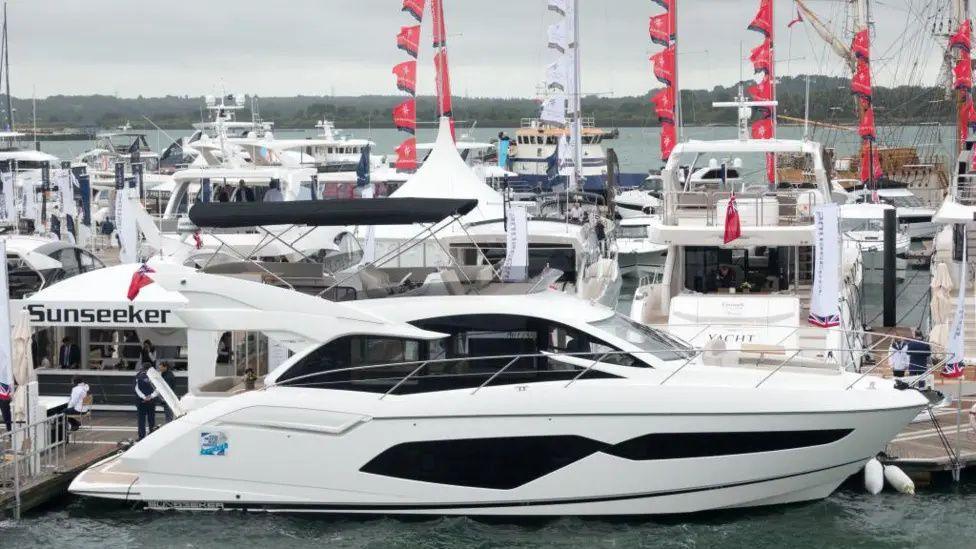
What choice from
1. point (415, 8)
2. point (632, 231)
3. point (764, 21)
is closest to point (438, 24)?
point (415, 8)

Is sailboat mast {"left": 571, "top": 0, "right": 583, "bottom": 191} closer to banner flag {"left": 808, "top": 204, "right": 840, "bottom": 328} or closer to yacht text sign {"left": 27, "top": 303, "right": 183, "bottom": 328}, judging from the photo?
banner flag {"left": 808, "top": 204, "right": 840, "bottom": 328}

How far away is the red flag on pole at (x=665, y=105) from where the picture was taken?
36.2 meters

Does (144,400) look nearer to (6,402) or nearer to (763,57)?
(6,402)

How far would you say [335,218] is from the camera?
16.8m

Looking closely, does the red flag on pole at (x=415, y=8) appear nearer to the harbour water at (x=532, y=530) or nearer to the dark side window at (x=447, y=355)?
the dark side window at (x=447, y=355)

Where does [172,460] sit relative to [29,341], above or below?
below

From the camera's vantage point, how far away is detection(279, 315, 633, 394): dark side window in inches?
605

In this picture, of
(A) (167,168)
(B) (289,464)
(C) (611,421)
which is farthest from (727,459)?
(A) (167,168)

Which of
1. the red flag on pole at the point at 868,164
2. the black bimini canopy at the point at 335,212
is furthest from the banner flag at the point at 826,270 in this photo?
the red flag on pole at the point at 868,164

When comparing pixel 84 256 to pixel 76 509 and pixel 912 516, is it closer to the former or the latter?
pixel 76 509

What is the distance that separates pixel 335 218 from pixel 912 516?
7.58 m

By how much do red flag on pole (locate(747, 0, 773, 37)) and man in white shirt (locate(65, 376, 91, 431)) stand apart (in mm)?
25771

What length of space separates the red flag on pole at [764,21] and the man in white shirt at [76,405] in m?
25.8

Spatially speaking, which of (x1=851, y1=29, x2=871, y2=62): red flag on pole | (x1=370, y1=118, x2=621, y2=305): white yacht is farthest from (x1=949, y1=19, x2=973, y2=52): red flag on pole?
(x1=370, y1=118, x2=621, y2=305): white yacht
